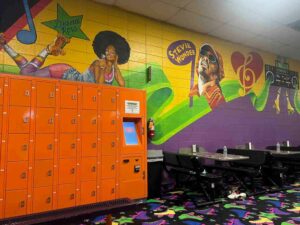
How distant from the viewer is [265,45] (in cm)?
711

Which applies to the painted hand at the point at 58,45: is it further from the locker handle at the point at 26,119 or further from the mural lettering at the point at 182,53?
the mural lettering at the point at 182,53

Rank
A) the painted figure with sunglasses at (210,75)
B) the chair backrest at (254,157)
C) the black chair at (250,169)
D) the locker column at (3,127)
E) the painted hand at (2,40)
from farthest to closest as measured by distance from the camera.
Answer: the painted figure with sunglasses at (210,75)
the chair backrest at (254,157)
the black chair at (250,169)
the painted hand at (2,40)
the locker column at (3,127)

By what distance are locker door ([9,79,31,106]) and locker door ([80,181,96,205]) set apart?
1509 millimetres

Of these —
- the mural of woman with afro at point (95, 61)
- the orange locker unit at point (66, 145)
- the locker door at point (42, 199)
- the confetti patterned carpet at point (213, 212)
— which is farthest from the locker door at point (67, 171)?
the mural of woman with afro at point (95, 61)

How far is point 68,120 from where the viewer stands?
12.5 ft

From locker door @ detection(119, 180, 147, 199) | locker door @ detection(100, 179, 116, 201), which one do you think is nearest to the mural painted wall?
locker door @ detection(119, 180, 147, 199)

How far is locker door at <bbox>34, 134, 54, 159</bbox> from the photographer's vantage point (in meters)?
3.52

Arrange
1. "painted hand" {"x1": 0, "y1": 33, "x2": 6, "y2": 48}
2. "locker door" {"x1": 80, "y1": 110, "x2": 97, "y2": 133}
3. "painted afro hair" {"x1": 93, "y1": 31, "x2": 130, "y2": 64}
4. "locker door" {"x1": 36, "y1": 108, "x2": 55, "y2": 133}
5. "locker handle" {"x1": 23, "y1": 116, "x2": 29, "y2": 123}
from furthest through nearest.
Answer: "painted afro hair" {"x1": 93, "y1": 31, "x2": 130, "y2": 64}, "locker door" {"x1": 80, "y1": 110, "x2": 97, "y2": 133}, "painted hand" {"x1": 0, "y1": 33, "x2": 6, "y2": 48}, "locker door" {"x1": 36, "y1": 108, "x2": 55, "y2": 133}, "locker handle" {"x1": 23, "y1": 116, "x2": 29, "y2": 123}

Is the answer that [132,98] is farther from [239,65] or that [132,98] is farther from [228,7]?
[239,65]

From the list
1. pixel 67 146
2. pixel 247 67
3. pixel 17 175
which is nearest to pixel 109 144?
pixel 67 146

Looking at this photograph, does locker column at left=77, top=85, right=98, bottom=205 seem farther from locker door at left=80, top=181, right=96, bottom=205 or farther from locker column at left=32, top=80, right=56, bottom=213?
locker column at left=32, top=80, right=56, bottom=213

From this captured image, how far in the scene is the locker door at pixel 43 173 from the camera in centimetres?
349

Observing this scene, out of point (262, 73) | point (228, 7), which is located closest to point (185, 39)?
point (228, 7)

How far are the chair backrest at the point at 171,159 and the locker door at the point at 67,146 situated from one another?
76.3 inches
